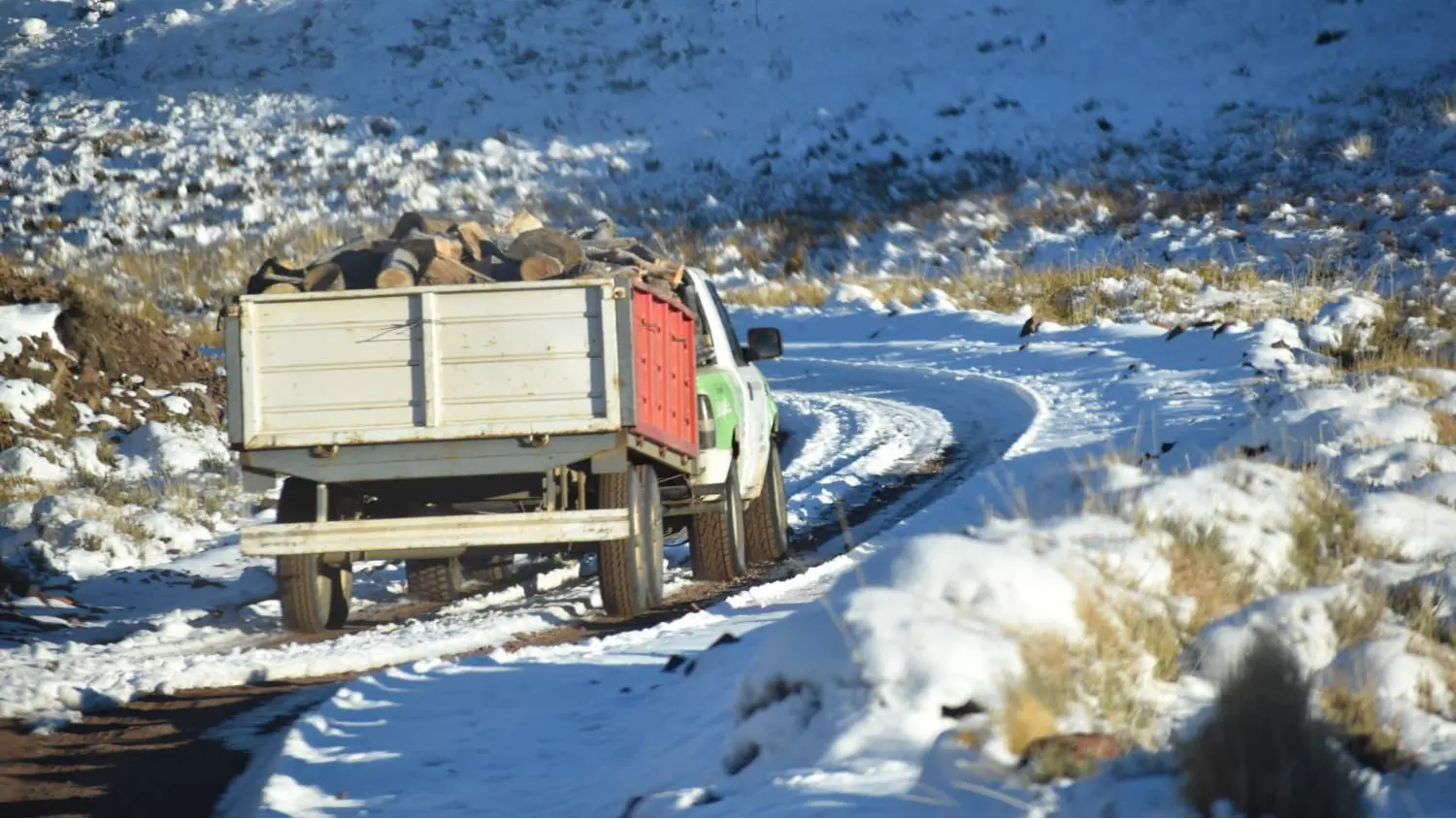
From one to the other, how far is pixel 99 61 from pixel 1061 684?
51880mm

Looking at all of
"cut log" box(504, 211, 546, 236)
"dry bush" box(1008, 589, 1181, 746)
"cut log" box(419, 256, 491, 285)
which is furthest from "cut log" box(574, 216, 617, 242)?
"dry bush" box(1008, 589, 1181, 746)

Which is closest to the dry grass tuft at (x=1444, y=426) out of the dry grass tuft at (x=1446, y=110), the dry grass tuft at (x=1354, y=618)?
the dry grass tuft at (x=1354, y=618)

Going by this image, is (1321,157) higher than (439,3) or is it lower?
lower

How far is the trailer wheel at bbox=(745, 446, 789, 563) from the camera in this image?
12.2 metres

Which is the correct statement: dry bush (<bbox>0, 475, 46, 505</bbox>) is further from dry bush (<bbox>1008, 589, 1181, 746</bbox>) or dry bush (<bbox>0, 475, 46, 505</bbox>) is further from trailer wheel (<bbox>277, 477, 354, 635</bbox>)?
dry bush (<bbox>1008, 589, 1181, 746</bbox>)

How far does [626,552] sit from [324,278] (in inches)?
90.0

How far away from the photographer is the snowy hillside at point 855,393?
560 cm

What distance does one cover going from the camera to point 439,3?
55.1 metres

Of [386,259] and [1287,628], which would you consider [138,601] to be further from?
[1287,628]

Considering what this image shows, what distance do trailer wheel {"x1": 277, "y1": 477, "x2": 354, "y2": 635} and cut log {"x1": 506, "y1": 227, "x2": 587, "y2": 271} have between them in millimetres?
1783

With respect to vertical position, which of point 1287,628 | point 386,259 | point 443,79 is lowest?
point 1287,628

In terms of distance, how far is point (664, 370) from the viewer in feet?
32.6

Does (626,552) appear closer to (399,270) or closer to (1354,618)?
(399,270)

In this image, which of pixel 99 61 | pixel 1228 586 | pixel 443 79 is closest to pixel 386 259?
pixel 1228 586
